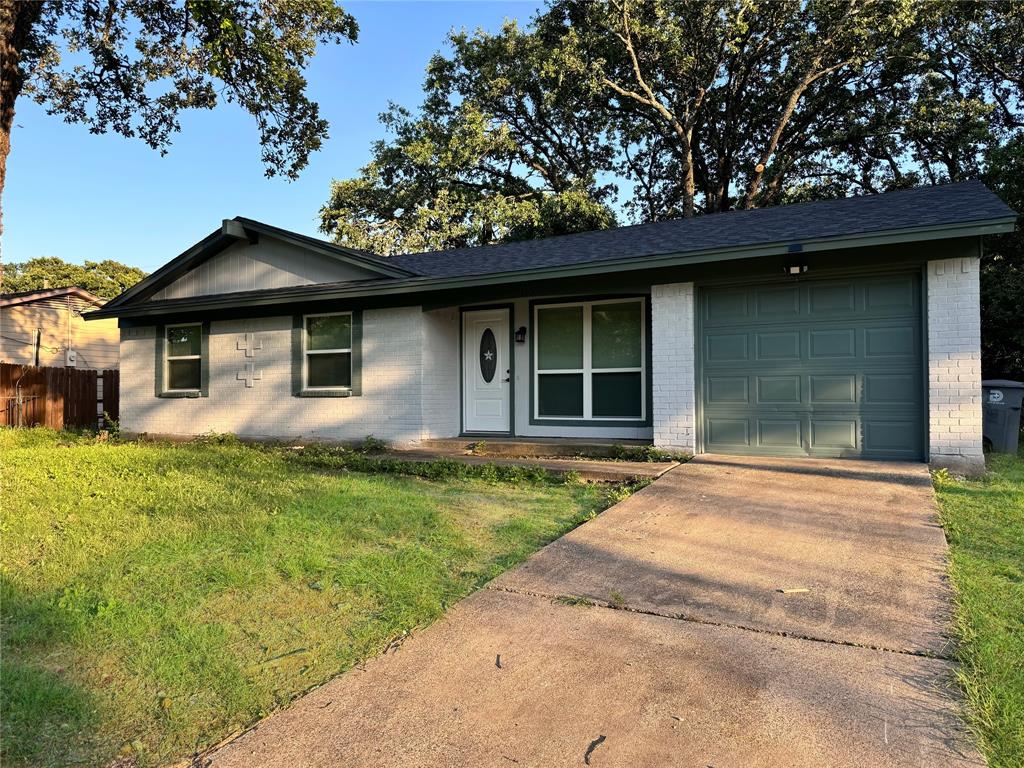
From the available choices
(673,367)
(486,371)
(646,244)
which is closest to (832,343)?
(673,367)

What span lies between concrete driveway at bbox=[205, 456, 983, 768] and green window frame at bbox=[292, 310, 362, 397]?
6710 millimetres

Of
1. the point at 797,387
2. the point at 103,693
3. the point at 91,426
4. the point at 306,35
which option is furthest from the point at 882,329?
the point at 91,426

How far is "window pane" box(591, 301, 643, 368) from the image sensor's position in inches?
363

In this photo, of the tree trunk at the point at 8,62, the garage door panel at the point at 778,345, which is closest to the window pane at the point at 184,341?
the tree trunk at the point at 8,62

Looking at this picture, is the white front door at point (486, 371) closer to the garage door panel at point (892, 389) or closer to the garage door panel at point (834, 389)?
the garage door panel at point (834, 389)

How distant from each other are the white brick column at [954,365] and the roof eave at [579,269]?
531 millimetres

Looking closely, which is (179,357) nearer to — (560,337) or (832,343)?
(560,337)

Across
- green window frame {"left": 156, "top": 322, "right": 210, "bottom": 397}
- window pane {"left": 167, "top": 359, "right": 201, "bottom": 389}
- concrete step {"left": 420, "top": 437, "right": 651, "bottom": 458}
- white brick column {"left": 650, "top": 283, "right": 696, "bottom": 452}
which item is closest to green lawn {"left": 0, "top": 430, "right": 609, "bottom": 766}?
concrete step {"left": 420, "top": 437, "right": 651, "bottom": 458}

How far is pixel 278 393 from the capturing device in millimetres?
10812

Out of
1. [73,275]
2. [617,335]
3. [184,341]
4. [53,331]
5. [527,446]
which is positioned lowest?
[527,446]

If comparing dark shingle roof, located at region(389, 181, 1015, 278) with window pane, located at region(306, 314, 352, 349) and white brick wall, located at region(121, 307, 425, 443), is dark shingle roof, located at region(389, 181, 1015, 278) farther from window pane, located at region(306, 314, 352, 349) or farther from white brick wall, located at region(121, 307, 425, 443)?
window pane, located at region(306, 314, 352, 349)

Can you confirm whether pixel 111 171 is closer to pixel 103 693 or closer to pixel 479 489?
pixel 479 489

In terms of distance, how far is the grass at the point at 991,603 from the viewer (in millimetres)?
2131

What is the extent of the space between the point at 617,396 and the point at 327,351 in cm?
494
